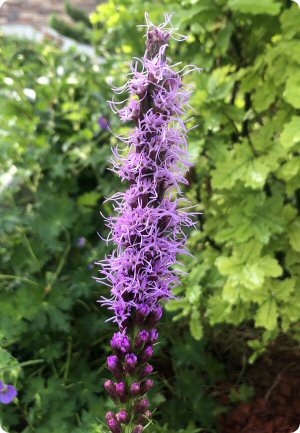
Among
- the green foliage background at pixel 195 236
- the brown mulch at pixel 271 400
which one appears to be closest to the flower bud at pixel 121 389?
the green foliage background at pixel 195 236

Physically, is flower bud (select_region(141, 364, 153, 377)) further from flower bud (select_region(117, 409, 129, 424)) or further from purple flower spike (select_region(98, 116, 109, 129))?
purple flower spike (select_region(98, 116, 109, 129))

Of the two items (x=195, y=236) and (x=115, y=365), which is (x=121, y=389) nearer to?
(x=115, y=365)

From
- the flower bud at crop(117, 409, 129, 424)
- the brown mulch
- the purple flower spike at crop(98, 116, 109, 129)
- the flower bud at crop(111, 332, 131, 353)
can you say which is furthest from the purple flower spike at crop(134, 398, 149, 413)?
the purple flower spike at crop(98, 116, 109, 129)

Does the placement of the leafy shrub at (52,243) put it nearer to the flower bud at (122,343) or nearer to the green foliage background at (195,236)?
the green foliage background at (195,236)

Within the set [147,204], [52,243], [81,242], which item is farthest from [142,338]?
[81,242]

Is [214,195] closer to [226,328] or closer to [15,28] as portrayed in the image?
[226,328]

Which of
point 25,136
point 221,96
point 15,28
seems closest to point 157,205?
point 221,96
